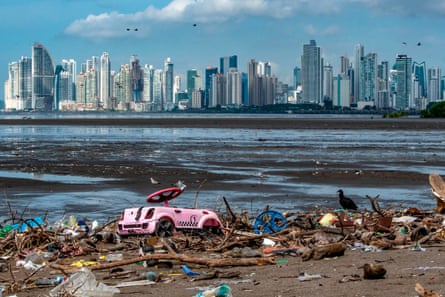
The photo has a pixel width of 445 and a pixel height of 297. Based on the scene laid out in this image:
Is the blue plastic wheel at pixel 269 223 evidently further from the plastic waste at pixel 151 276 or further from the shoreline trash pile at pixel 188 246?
the plastic waste at pixel 151 276

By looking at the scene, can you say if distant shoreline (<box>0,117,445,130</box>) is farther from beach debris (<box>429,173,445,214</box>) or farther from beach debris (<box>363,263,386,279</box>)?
beach debris (<box>363,263,386,279</box>)

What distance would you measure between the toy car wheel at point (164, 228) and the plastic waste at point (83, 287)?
338 centimetres

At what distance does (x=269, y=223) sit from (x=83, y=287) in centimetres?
473

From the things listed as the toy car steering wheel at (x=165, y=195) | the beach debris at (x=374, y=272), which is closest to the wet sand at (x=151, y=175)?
the toy car steering wheel at (x=165, y=195)

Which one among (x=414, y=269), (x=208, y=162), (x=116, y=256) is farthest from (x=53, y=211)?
(x=208, y=162)

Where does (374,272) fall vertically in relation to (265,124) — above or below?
below

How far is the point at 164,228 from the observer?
1171cm

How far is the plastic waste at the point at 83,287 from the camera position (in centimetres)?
789

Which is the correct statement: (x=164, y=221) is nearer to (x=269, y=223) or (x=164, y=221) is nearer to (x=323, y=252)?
(x=269, y=223)

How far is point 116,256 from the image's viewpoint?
1072 cm

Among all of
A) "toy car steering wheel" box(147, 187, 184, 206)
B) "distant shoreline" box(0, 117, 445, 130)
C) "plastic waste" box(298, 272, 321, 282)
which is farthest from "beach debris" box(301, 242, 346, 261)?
"distant shoreline" box(0, 117, 445, 130)

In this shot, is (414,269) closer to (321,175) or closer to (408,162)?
(321,175)

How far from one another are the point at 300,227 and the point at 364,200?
268 inches

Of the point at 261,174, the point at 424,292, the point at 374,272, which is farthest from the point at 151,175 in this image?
the point at 424,292
